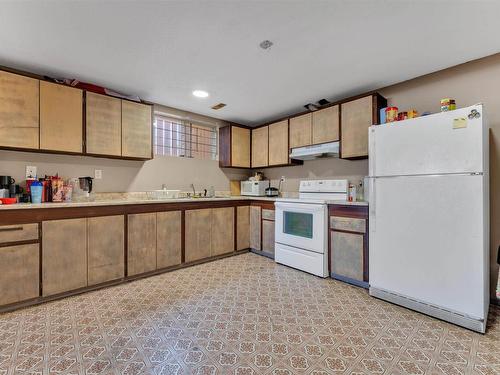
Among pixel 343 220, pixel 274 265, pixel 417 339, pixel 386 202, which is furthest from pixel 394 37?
pixel 274 265

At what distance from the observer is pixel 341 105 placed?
10.4ft

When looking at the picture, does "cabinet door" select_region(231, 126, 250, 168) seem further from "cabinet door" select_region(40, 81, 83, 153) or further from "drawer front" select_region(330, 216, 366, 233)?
"cabinet door" select_region(40, 81, 83, 153)

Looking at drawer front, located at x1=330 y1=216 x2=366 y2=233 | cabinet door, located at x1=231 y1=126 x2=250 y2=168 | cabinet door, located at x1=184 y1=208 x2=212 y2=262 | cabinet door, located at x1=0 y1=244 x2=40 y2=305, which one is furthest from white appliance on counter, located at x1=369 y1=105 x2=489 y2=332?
cabinet door, located at x1=0 y1=244 x2=40 y2=305

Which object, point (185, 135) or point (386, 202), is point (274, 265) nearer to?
point (386, 202)

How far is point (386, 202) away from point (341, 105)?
57.9 inches

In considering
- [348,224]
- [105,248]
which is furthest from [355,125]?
[105,248]

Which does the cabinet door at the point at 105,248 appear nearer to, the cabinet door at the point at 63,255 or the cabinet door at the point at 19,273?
the cabinet door at the point at 63,255

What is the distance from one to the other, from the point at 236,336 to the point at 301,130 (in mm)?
2836

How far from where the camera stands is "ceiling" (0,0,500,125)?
1704 millimetres

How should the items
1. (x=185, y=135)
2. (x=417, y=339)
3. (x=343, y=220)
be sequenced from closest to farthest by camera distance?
(x=417, y=339) < (x=343, y=220) < (x=185, y=135)

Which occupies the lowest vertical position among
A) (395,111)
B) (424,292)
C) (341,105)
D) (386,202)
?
(424,292)

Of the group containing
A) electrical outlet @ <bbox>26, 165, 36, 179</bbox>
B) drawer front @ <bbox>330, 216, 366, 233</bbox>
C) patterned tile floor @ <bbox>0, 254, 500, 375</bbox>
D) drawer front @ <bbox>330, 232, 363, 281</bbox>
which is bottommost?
patterned tile floor @ <bbox>0, 254, 500, 375</bbox>

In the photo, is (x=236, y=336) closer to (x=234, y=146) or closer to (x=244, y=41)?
(x=244, y=41)

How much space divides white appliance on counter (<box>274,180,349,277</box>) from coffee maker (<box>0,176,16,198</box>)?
116 inches
